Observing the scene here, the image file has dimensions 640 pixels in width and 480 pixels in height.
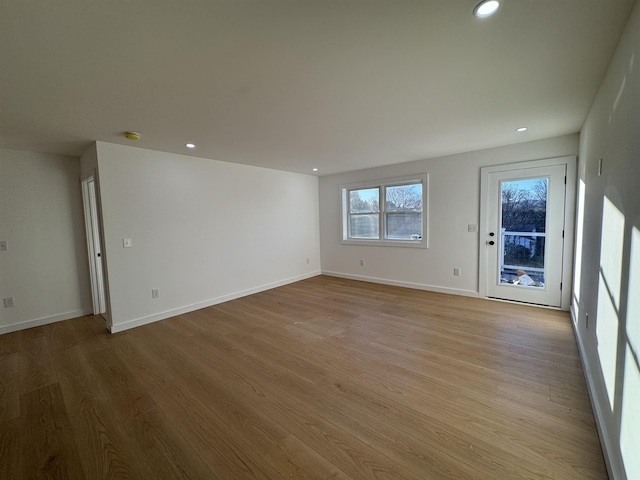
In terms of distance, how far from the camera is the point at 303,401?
6.57ft

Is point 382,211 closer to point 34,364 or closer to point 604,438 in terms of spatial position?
point 604,438

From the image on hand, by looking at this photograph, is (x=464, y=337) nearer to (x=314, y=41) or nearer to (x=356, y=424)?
(x=356, y=424)

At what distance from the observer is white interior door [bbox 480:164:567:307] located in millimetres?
3578

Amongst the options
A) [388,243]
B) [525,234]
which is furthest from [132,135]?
[525,234]

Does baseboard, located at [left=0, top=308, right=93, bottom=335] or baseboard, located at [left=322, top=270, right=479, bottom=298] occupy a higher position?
baseboard, located at [left=322, top=270, right=479, bottom=298]

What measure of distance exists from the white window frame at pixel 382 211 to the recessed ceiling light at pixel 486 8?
346cm

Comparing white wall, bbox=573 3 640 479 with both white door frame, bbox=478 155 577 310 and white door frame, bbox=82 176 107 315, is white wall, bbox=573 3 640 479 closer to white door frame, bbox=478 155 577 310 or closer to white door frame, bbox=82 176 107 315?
white door frame, bbox=478 155 577 310

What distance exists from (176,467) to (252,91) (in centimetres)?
253

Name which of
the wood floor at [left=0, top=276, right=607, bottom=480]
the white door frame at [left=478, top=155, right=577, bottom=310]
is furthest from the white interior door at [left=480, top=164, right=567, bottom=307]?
the wood floor at [left=0, top=276, right=607, bottom=480]

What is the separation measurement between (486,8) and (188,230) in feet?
13.3

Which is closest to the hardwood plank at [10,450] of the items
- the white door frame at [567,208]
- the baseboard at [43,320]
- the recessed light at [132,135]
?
the baseboard at [43,320]

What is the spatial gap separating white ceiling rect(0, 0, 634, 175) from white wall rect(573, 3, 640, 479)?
26cm

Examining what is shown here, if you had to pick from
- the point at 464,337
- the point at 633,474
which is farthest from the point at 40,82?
the point at 464,337

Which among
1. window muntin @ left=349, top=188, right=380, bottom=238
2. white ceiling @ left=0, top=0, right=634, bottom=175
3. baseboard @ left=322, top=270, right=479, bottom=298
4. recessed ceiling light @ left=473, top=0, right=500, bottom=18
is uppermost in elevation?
white ceiling @ left=0, top=0, right=634, bottom=175
